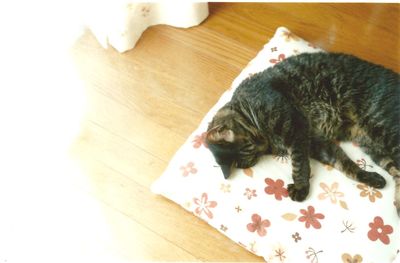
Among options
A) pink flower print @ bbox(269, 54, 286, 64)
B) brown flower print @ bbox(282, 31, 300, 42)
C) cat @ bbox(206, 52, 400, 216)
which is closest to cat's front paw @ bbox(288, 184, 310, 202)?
cat @ bbox(206, 52, 400, 216)

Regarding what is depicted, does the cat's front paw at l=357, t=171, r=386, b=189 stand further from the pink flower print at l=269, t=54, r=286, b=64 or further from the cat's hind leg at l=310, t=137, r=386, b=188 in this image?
the pink flower print at l=269, t=54, r=286, b=64

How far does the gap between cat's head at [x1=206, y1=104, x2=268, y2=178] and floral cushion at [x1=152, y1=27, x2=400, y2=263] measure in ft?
0.18

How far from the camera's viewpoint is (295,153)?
1.47m

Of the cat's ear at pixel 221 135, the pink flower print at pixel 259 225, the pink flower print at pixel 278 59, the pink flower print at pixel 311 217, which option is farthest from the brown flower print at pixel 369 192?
the pink flower print at pixel 278 59

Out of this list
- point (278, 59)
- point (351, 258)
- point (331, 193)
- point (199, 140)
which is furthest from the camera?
point (278, 59)

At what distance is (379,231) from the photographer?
140cm

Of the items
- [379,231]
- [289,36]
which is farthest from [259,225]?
[289,36]

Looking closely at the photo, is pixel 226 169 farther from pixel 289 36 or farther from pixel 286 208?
pixel 289 36

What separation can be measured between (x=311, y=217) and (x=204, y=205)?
1.08 feet

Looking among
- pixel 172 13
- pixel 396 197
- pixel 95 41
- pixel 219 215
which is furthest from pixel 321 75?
pixel 95 41

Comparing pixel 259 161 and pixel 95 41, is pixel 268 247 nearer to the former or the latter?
pixel 259 161

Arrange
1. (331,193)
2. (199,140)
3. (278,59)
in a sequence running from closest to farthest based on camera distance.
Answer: (331,193) → (199,140) → (278,59)

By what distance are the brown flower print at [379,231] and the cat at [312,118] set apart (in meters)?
0.08

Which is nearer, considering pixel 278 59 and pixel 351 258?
pixel 351 258
